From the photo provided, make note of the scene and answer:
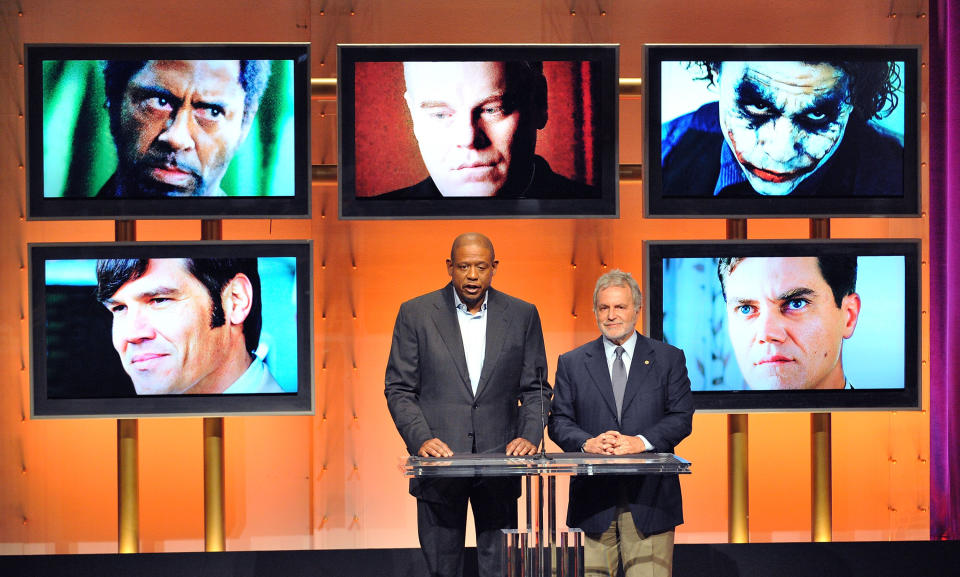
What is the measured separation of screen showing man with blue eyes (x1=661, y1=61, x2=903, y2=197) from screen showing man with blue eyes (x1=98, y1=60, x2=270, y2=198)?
7.00 ft

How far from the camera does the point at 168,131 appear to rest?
17.3ft

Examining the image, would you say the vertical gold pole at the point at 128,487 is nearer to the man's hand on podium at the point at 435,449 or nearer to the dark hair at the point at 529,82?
the man's hand on podium at the point at 435,449

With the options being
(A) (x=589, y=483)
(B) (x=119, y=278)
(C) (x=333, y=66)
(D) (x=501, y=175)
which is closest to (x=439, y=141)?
(D) (x=501, y=175)

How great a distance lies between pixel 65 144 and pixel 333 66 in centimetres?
143

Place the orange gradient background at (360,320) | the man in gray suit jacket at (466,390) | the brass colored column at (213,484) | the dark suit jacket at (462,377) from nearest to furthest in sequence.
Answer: the man in gray suit jacket at (466,390) < the dark suit jacket at (462,377) < the brass colored column at (213,484) < the orange gradient background at (360,320)

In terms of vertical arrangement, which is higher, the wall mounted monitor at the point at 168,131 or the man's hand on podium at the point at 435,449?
the wall mounted monitor at the point at 168,131

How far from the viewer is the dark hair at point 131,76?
5.27 m

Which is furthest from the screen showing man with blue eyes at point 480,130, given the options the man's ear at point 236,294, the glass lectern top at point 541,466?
the glass lectern top at point 541,466

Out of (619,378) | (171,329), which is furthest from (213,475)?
(619,378)

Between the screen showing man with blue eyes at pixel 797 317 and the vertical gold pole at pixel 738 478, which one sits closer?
the screen showing man with blue eyes at pixel 797 317

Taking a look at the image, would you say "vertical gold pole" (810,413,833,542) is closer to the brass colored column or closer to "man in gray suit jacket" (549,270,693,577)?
"man in gray suit jacket" (549,270,693,577)

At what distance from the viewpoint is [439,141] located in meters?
5.37

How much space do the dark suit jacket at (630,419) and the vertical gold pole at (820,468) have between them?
1922mm

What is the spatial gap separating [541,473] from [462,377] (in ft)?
2.70
